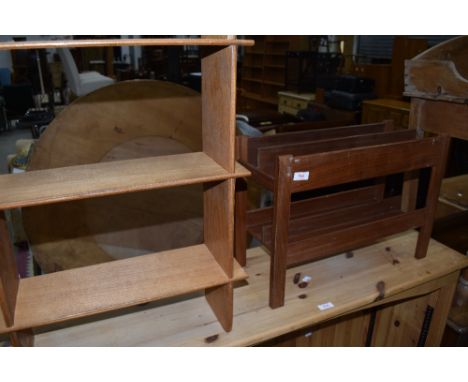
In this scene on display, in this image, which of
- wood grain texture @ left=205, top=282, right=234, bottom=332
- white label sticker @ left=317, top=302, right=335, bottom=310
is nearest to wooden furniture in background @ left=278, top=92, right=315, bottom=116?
white label sticker @ left=317, top=302, right=335, bottom=310

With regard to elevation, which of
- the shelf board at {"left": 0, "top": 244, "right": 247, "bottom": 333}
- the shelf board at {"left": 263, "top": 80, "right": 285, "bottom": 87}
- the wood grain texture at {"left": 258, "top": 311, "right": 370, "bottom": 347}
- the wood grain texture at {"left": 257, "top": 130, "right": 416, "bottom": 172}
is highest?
the wood grain texture at {"left": 257, "top": 130, "right": 416, "bottom": 172}

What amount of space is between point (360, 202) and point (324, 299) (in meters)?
0.57

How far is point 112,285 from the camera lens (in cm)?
125

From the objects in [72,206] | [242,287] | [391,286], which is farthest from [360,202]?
[72,206]

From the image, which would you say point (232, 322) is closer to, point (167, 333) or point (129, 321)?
point (167, 333)

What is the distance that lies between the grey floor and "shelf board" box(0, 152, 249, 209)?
4200 mm

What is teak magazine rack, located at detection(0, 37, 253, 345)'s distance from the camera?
1.08 metres

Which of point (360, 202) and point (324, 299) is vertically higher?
point (360, 202)

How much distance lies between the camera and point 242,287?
1547 millimetres

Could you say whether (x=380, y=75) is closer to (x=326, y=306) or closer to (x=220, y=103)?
(x=326, y=306)

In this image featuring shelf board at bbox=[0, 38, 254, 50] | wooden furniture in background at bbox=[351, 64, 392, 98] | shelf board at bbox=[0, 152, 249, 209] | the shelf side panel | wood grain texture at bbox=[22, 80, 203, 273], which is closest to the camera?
shelf board at bbox=[0, 38, 254, 50]

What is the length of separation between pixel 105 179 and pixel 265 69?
5986 millimetres

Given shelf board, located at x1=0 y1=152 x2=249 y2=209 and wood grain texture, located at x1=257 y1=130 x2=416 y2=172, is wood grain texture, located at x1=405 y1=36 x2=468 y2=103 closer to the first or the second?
wood grain texture, located at x1=257 y1=130 x2=416 y2=172

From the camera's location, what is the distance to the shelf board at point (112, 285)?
1.15 meters
